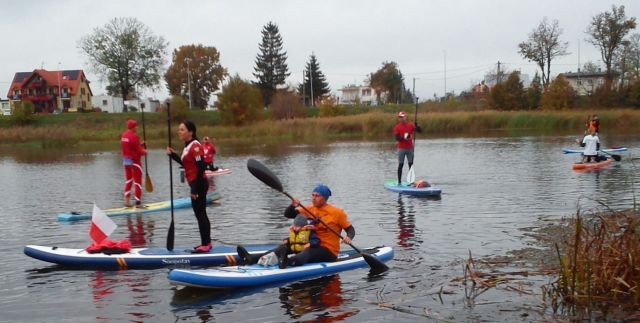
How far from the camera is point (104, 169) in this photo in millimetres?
30766

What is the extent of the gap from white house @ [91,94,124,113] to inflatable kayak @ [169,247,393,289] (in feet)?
282

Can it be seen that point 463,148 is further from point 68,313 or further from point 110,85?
point 110,85

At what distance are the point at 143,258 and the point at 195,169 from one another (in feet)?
5.18

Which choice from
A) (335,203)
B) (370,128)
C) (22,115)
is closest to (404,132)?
(335,203)

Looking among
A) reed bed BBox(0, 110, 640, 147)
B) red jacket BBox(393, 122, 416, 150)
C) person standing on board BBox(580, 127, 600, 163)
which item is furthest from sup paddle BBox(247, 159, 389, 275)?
reed bed BBox(0, 110, 640, 147)

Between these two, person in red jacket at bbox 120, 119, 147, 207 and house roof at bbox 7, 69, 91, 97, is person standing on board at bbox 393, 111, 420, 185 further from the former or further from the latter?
house roof at bbox 7, 69, 91, 97

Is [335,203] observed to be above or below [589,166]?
below

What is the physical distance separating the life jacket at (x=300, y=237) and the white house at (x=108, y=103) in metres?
85.8

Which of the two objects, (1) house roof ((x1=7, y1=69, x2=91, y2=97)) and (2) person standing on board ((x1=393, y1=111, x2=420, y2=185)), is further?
(1) house roof ((x1=7, y1=69, x2=91, y2=97))

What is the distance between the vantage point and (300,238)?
Result: 9.25 meters

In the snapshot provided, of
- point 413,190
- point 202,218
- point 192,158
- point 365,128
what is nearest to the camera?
point 192,158

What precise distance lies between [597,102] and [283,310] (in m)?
64.2

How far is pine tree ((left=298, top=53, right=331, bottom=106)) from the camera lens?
313 feet

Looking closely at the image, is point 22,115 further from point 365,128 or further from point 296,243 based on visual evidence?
point 296,243
